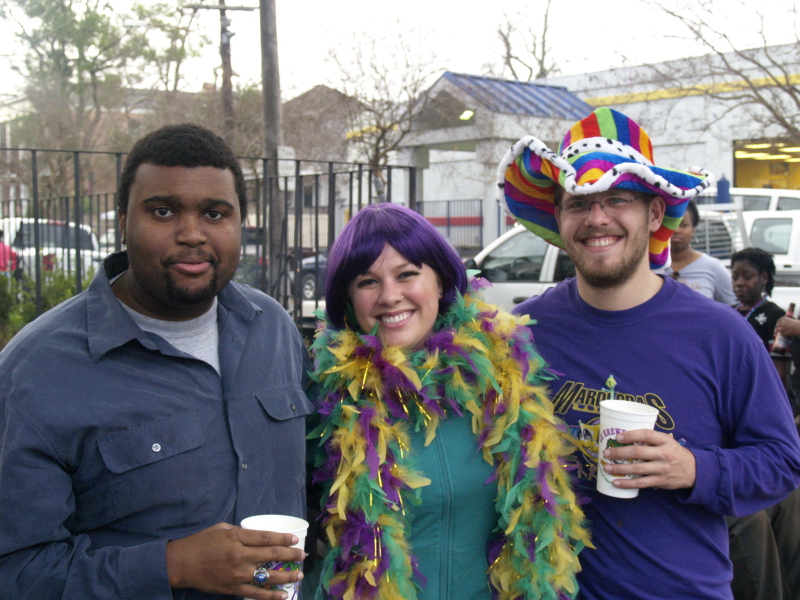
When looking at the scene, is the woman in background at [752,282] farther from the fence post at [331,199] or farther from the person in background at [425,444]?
the person in background at [425,444]

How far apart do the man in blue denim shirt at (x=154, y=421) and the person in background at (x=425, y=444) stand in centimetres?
20

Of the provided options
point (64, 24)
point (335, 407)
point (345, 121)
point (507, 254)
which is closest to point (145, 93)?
point (64, 24)

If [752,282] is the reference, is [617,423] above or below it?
below

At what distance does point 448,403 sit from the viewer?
7.12 ft

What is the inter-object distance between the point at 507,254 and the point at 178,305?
618cm

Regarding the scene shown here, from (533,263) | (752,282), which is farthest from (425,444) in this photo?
(533,263)

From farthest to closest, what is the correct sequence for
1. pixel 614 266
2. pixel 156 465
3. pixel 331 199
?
pixel 331 199 → pixel 614 266 → pixel 156 465

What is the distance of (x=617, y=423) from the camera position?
1846 mm

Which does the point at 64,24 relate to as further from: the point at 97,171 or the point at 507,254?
the point at 507,254

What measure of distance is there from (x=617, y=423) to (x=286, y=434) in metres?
0.90

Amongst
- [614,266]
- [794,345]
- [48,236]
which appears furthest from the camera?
[48,236]

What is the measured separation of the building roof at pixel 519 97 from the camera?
1728cm

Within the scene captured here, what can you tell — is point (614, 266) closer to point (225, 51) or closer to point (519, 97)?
point (225, 51)

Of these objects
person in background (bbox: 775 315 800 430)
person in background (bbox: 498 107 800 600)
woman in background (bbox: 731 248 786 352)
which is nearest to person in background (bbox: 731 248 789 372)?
woman in background (bbox: 731 248 786 352)
